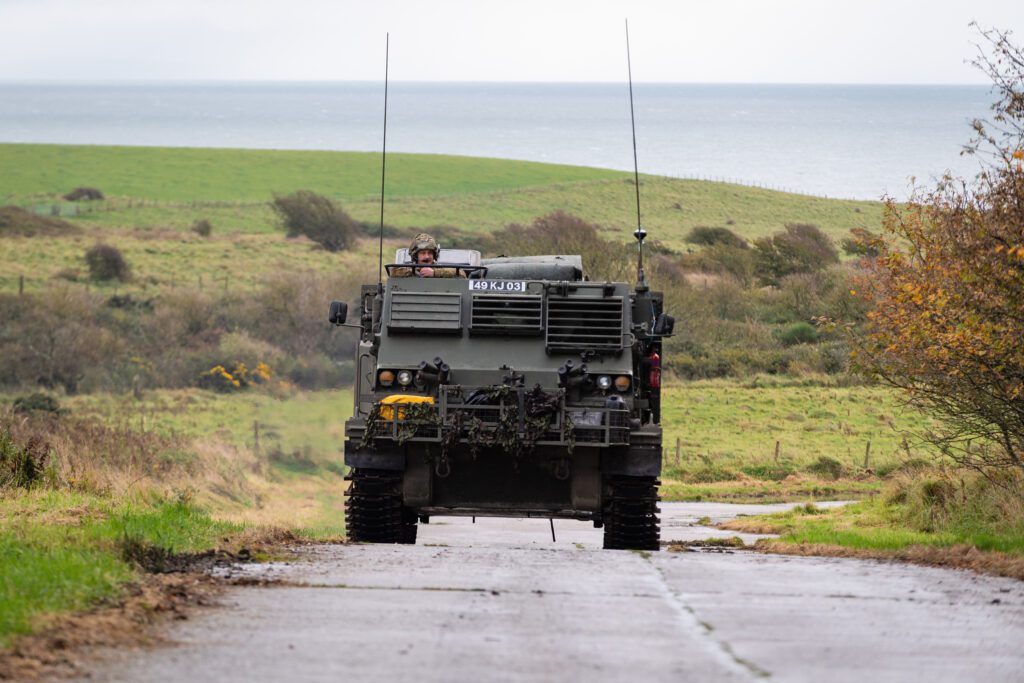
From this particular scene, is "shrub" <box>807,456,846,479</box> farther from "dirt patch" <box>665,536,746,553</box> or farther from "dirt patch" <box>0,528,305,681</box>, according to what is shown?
"dirt patch" <box>0,528,305,681</box>

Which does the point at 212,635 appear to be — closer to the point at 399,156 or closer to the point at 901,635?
the point at 901,635

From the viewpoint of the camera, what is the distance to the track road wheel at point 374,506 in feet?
48.0

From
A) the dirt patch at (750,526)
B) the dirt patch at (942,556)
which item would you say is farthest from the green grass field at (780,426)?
the dirt patch at (942,556)

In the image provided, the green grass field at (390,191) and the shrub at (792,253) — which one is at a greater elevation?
the green grass field at (390,191)

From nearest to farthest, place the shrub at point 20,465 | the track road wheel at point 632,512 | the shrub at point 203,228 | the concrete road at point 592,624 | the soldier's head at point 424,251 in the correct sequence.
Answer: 1. the concrete road at point 592,624
2. the track road wheel at point 632,512
3. the shrub at point 20,465
4. the soldier's head at point 424,251
5. the shrub at point 203,228

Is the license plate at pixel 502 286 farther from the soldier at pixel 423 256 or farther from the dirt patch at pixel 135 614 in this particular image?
the dirt patch at pixel 135 614

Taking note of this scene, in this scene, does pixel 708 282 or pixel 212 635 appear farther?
pixel 708 282

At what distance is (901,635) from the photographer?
8680 millimetres

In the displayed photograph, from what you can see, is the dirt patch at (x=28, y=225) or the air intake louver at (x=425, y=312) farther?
the dirt patch at (x=28, y=225)

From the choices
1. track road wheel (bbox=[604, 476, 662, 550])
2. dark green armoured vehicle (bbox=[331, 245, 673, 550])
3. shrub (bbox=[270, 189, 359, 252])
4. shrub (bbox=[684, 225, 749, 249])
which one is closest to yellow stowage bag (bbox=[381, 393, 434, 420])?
dark green armoured vehicle (bbox=[331, 245, 673, 550])

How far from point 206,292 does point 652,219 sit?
89.6 feet

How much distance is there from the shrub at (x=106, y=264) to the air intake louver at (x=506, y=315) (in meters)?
48.1

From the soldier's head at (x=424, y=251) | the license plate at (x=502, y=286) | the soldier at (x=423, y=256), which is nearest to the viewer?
the license plate at (x=502, y=286)

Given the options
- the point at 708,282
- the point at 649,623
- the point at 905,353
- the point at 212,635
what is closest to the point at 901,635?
the point at 649,623
